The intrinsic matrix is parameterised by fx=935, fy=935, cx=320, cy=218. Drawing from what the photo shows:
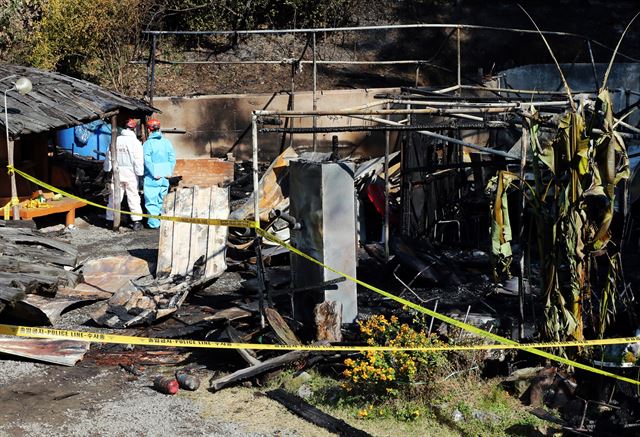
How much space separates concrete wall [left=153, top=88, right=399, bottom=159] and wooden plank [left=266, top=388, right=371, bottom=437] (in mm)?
12597

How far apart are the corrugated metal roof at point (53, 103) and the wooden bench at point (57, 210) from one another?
59.9 inches

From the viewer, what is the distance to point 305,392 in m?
7.87

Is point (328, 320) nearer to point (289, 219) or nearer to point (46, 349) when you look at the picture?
point (289, 219)

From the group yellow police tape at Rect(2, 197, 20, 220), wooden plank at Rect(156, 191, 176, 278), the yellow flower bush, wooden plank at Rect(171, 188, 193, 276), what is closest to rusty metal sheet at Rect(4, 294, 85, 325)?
wooden plank at Rect(156, 191, 176, 278)

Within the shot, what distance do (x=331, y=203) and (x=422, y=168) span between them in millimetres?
3638

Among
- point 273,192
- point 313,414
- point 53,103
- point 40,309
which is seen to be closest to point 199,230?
point 273,192

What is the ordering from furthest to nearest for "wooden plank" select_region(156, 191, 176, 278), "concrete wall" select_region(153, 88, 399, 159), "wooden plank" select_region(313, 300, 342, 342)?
"concrete wall" select_region(153, 88, 399, 159) < "wooden plank" select_region(156, 191, 176, 278) < "wooden plank" select_region(313, 300, 342, 342)

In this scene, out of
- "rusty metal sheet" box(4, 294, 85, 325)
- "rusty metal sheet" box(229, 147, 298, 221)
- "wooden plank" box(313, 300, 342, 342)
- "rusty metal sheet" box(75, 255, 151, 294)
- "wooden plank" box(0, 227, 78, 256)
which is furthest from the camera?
"rusty metal sheet" box(229, 147, 298, 221)

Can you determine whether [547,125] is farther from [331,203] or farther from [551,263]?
[331,203]

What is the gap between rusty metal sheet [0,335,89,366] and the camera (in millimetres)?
8805

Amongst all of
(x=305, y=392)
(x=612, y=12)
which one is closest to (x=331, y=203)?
(x=305, y=392)

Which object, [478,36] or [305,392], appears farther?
[478,36]

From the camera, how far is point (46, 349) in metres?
8.95

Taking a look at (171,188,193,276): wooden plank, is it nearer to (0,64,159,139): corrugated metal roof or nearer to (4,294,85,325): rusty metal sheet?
(4,294,85,325): rusty metal sheet
